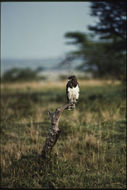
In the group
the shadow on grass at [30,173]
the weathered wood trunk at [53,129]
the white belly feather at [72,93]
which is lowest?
the shadow on grass at [30,173]

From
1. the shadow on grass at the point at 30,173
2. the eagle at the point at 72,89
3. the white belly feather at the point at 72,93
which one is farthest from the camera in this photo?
the white belly feather at the point at 72,93

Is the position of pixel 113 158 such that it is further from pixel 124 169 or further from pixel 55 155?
pixel 55 155

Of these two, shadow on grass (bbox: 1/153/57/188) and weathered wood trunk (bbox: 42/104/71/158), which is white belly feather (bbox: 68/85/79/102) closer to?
weathered wood trunk (bbox: 42/104/71/158)

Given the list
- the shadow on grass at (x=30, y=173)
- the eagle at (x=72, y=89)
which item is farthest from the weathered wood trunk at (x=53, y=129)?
the eagle at (x=72, y=89)

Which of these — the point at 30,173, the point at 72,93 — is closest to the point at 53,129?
the point at 30,173

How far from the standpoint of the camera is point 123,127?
28.7ft

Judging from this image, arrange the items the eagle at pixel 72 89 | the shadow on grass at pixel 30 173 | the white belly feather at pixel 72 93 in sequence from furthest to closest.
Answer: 1. the white belly feather at pixel 72 93
2. the eagle at pixel 72 89
3. the shadow on grass at pixel 30 173

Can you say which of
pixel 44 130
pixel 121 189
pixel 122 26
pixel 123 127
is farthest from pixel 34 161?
pixel 122 26

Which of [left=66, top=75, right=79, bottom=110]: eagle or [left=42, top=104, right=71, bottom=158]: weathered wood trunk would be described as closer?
[left=42, top=104, right=71, bottom=158]: weathered wood trunk

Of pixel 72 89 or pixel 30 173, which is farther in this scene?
pixel 72 89

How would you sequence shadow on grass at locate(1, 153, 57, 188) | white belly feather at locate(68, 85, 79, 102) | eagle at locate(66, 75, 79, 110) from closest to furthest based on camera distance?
shadow on grass at locate(1, 153, 57, 188), eagle at locate(66, 75, 79, 110), white belly feather at locate(68, 85, 79, 102)

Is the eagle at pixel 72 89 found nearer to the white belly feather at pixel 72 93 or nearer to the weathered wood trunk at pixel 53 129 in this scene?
the white belly feather at pixel 72 93

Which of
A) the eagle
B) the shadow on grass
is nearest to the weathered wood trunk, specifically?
the shadow on grass

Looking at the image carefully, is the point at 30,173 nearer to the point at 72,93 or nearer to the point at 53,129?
the point at 53,129
